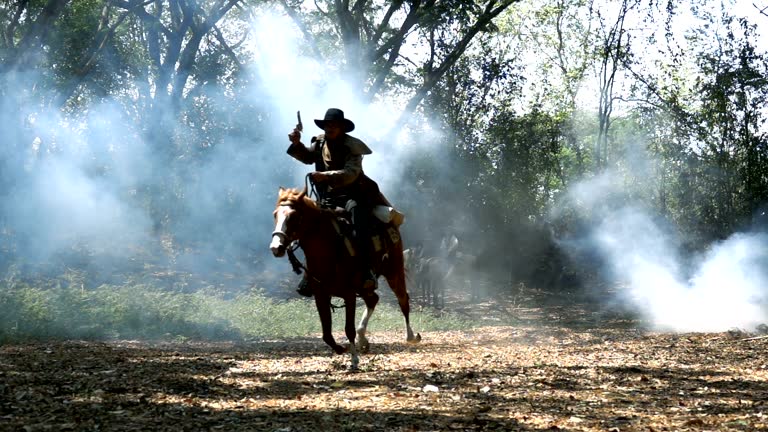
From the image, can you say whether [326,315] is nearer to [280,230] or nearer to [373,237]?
[373,237]

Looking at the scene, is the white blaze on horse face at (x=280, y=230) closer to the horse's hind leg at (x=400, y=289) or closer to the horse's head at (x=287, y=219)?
the horse's head at (x=287, y=219)

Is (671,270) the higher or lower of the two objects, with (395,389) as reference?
higher

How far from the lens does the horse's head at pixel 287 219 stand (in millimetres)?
8794

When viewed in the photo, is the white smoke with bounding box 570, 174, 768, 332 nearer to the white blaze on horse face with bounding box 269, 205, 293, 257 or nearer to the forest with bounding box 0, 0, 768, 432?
the forest with bounding box 0, 0, 768, 432

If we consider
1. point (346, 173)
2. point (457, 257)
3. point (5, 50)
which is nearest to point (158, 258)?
point (5, 50)

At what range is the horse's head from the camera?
8.79 meters

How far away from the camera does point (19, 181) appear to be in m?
21.5

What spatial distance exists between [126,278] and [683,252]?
57.6ft

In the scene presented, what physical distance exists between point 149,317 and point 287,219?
26.7ft

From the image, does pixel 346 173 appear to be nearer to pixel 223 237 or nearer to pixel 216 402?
pixel 216 402

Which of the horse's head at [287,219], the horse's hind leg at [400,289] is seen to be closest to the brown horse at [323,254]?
the horse's head at [287,219]

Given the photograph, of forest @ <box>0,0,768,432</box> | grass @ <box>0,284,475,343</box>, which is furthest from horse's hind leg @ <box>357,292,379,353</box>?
grass @ <box>0,284,475,343</box>

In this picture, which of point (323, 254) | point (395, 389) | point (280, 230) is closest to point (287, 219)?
point (280, 230)

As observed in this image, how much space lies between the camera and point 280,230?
891 centimetres
